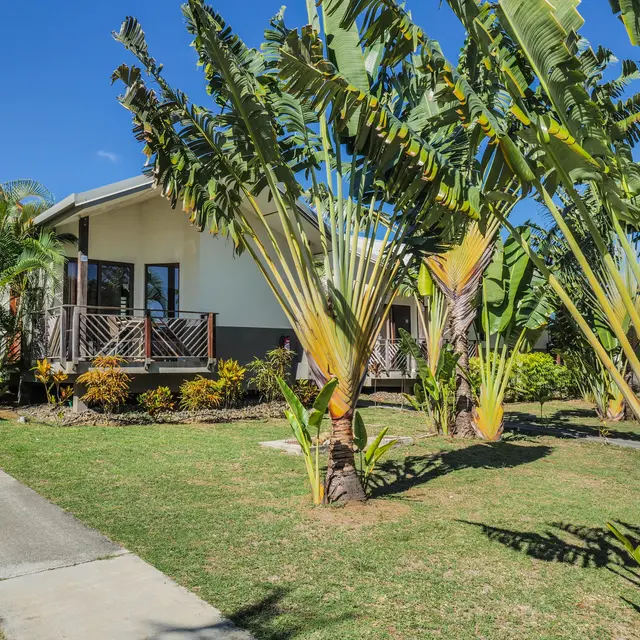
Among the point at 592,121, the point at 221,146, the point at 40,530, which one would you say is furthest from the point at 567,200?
the point at 40,530

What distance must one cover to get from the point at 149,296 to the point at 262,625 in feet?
45.5

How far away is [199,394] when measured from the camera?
1395cm

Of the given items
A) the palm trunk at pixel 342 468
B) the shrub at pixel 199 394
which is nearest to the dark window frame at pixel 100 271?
the shrub at pixel 199 394

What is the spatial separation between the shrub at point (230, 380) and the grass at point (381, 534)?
4.34 m

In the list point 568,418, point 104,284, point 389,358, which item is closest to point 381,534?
point 104,284

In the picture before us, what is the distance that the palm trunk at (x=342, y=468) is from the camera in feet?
21.7

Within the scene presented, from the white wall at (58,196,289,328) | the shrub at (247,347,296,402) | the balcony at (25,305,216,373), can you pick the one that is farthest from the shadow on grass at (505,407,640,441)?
the white wall at (58,196,289,328)

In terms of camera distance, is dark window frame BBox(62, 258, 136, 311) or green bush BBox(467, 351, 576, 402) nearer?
dark window frame BBox(62, 258, 136, 311)

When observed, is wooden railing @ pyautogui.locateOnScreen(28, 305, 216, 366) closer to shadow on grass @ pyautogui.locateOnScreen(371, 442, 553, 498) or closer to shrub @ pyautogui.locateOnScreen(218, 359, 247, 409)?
shrub @ pyautogui.locateOnScreen(218, 359, 247, 409)

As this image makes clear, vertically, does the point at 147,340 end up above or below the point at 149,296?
below

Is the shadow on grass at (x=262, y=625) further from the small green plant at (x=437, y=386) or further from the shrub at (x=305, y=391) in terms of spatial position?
the shrub at (x=305, y=391)

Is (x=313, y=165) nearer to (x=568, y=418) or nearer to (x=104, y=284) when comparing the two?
(x=104, y=284)

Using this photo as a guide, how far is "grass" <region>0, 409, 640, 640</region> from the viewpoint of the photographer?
12.8ft

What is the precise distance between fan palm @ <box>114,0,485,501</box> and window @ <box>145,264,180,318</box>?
9.30 meters
